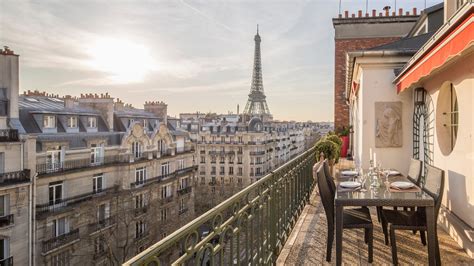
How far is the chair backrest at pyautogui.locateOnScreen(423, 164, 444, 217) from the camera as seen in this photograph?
342 cm

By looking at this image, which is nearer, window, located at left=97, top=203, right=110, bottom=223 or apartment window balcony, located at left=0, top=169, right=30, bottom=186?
apartment window balcony, located at left=0, top=169, right=30, bottom=186

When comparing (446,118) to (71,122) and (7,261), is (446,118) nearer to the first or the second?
(7,261)

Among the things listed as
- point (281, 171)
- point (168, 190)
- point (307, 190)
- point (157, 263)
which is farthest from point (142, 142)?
point (157, 263)

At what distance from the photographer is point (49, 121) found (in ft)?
63.0

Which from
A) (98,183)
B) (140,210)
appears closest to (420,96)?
(98,183)

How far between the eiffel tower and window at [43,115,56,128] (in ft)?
187

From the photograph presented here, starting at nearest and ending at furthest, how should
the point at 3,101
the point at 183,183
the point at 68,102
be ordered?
the point at 3,101 → the point at 68,102 → the point at 183,183

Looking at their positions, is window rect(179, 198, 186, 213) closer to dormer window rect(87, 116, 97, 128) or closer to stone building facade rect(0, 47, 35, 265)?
dormer window rect(87, 116, 97, 128)

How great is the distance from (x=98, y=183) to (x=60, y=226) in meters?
3.55

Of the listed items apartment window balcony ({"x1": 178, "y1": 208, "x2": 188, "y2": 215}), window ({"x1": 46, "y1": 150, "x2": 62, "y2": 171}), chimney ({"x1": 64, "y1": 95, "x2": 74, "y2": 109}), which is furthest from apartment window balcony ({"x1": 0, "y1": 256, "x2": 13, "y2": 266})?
apartment window balcony ({"x1": 178, "y1": 208, "x2": 188, "y2": 215})

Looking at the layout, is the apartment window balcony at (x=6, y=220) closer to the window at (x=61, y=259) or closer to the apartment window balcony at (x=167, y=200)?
the window at (x=61, y=259)

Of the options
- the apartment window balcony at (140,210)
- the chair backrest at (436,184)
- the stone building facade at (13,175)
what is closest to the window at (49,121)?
the stone building facade at (13,175)

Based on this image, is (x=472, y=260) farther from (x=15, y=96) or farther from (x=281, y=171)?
(x=15, y=96)

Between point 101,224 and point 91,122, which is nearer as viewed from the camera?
point 101,224
